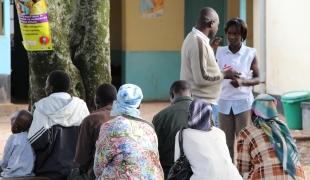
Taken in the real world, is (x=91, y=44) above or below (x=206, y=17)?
below

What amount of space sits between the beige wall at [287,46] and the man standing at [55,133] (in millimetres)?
7719

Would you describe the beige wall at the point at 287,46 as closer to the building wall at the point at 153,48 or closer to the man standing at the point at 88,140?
the building wall at the point at 153,48

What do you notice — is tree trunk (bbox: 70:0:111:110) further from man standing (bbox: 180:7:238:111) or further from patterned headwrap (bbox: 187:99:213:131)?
patterned headwrap (bbox: 187:99:213:131)

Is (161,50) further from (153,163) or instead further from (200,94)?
(153,163)

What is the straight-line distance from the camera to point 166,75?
17469mm

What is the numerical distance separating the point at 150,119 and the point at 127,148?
880 centimetres

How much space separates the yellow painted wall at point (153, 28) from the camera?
1697 cm

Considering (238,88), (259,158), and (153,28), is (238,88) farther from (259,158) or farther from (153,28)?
(153,28)

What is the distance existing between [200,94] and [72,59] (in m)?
1.43

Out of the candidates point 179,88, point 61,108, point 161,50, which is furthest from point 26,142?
point 161,50

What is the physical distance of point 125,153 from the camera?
4613mm

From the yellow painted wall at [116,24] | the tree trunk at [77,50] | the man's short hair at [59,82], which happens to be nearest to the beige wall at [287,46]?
the yellow painted wall at [116,24]

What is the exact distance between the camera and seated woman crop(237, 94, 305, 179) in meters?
4.84

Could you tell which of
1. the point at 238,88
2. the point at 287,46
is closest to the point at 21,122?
the point at 238,88
